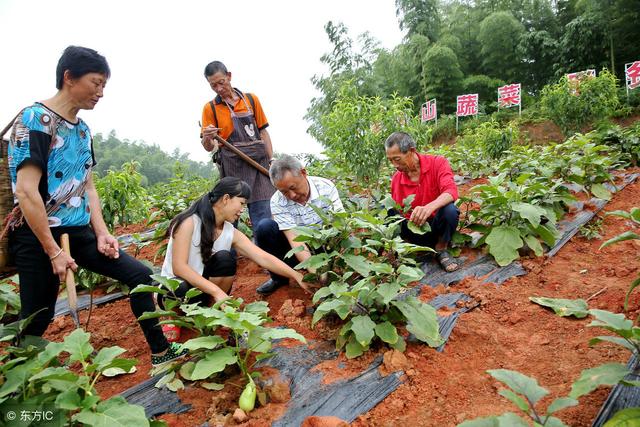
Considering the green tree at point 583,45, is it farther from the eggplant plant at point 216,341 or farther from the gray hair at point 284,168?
the eggplant plant at point 216,341

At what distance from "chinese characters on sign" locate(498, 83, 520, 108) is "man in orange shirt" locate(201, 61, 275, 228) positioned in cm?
1682

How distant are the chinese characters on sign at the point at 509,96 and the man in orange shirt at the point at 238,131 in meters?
16.8

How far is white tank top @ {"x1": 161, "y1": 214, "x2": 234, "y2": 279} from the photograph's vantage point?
2.35m

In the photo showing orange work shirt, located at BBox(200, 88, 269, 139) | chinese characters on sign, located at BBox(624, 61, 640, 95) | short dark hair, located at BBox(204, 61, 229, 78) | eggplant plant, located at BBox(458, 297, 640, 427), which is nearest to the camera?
eggplant plant, located at BBox(458, 297, 640, 427)

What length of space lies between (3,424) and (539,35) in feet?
76.6

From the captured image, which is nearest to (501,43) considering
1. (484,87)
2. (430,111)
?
(484,87)

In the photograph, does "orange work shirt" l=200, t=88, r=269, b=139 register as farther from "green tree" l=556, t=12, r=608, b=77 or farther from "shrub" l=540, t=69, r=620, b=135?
"green tree" l=556, t=12, r=608, b=77

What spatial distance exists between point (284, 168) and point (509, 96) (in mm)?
17958

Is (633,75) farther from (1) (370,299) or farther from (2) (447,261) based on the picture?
(1) (370,299)

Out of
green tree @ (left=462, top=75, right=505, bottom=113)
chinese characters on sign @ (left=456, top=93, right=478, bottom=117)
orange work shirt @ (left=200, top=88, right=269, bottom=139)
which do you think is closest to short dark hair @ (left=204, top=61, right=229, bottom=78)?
orange work shirt @ (left=200, top=88, right=269, bottom=139)

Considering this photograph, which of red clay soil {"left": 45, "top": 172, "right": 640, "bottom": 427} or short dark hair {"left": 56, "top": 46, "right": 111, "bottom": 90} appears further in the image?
short dark hair {"left": 56, "top": 46, "right": 111, "bottom": 90}

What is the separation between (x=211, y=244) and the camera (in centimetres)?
237

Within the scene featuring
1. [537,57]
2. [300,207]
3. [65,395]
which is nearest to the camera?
[65,395]

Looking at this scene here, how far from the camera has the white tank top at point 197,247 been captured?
92.4 inches
